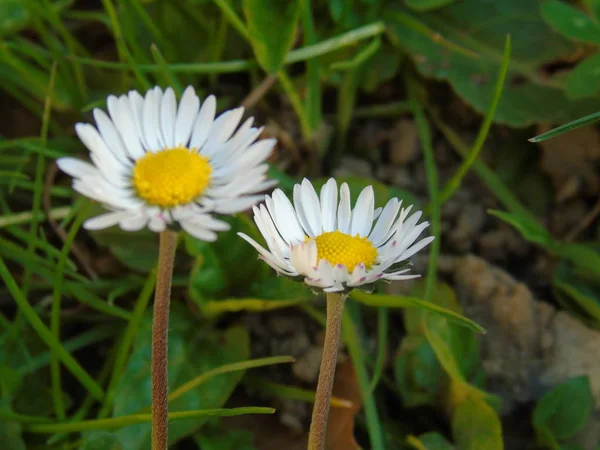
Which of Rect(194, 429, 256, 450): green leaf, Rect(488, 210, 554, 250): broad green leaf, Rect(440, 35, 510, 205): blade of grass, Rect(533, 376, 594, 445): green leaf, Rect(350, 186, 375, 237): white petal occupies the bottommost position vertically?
Rect(194, 429, 256, 450): green leaf

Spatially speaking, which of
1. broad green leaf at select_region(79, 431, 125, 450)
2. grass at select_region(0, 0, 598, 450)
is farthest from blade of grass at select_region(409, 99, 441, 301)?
broad green leaf at select_region(79, 431, 125, 450)

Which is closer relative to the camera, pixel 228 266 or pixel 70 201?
pixel 228 266

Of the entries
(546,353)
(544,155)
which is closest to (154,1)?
(544,155)

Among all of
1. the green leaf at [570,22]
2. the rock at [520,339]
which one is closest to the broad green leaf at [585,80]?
the green leaf at [570,22]

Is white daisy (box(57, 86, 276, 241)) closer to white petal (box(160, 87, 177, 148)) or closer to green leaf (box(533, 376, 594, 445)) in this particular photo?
white petal (box(160, 87, 177, 148))

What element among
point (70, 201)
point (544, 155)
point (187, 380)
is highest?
point (544, 155)

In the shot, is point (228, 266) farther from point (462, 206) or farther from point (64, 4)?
point (64, 4)

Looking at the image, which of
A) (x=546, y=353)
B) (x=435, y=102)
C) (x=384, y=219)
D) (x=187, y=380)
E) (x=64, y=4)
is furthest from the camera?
→ (x=435, y=102)
